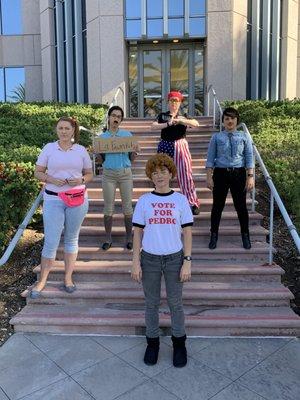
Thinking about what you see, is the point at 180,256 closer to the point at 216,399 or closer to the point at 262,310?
the point at 216,399

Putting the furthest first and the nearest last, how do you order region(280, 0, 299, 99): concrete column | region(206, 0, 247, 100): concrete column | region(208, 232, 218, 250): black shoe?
1. region(280, 0, 299, 99): concrete column
2. region(206, 0, 247, 100): concrete column
3. region(208, 232, 218, 250): black shoe

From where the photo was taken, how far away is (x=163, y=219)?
11.9ft

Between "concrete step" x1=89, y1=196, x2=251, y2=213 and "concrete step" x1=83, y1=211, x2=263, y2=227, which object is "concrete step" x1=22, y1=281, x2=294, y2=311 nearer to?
"concrete step" x1=83, y1=211, x2=263, y2=227

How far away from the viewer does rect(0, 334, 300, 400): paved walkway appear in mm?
3439

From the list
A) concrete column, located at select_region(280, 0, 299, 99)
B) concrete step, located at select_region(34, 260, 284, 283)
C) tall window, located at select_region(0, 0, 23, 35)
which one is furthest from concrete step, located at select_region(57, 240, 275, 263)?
tall window, located at select_region(0, 0, 23, 35)

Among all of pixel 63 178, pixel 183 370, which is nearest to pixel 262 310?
pixel 183 370

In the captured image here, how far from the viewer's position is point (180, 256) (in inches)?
146

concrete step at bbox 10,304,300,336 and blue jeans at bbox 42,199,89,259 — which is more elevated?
blue jeans at bbox 42,199,89,259

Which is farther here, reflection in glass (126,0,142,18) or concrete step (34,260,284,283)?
reflection in glass (126,0,142,18)

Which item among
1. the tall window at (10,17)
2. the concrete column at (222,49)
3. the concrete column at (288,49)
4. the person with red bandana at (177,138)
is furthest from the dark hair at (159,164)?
the tall window at (10,17)

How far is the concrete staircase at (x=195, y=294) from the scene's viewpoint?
4.37 m

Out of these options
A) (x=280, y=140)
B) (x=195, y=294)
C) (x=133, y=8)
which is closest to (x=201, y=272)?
(x=195, y=294)

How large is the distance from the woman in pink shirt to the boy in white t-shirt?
3.53 feet

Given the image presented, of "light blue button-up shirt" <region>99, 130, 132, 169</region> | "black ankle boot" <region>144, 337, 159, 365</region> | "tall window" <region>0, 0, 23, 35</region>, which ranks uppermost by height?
"tall window" <region>0, 0, 23, 35</region>
